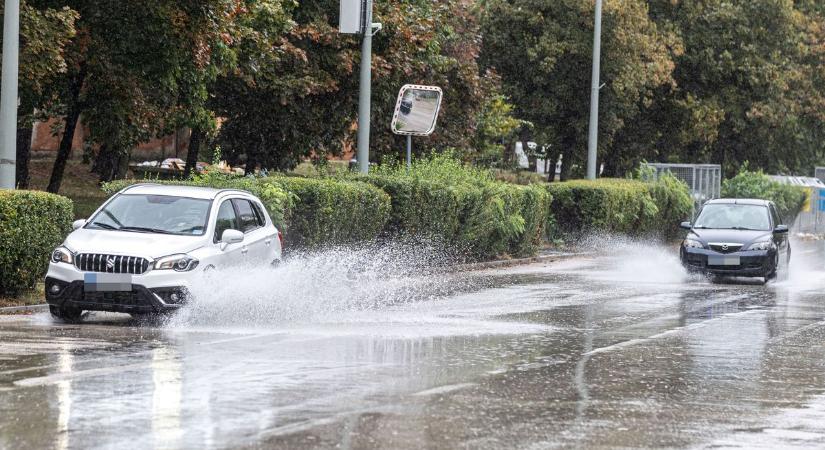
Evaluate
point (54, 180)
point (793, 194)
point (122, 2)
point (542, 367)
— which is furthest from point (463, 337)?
point (793, 194)

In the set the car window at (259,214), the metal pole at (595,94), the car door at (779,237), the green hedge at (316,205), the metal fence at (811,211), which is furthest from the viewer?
the metal fence at (811,211)

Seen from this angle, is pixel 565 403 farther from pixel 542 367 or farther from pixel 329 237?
pixel 329 237

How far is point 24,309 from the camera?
16.8 meters

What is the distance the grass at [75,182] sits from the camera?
3956cm

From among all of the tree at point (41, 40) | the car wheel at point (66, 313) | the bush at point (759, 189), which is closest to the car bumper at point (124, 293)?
the car wheel at point (66, 313)

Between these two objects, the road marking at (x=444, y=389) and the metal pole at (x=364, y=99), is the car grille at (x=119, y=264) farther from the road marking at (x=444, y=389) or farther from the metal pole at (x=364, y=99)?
the metal pole at (x=364, y=99)

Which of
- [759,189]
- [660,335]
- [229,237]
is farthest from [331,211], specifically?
[759,189]

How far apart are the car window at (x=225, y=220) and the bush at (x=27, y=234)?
6.98 ft

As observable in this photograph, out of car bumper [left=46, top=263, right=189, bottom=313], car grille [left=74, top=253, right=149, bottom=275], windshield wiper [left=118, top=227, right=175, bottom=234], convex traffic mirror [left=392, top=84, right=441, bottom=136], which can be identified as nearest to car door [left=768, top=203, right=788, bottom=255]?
convex traffic mirror [left=392, top=84, right=441, bottom=136]

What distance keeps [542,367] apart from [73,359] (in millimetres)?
4045

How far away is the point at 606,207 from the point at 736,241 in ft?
36.2

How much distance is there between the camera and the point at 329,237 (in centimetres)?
2344

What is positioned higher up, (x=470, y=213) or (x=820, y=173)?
(x=820, y=173)

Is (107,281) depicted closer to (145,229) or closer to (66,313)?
(66,313)
